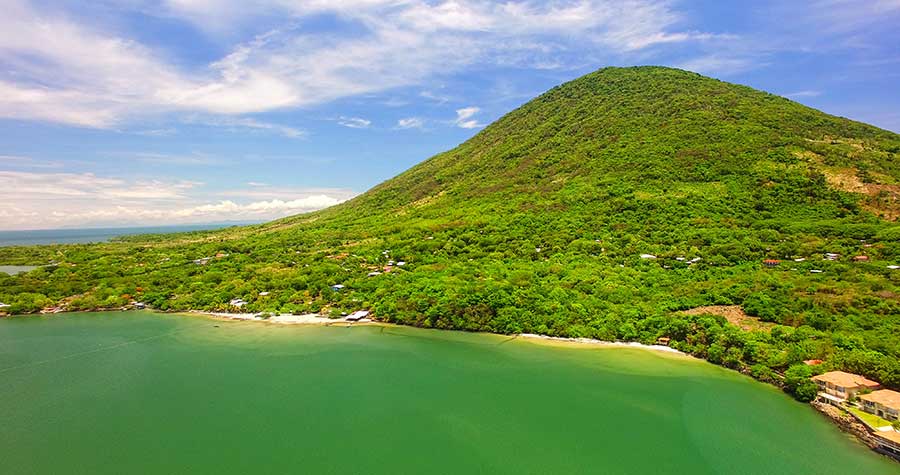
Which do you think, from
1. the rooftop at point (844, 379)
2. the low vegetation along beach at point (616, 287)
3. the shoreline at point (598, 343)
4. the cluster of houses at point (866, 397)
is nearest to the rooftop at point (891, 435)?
the cluster of houses at point (866, 397)

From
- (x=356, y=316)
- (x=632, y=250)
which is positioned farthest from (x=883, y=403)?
(x=356, y=316)

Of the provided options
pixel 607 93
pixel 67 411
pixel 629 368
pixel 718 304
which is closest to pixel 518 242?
pixel 718 304

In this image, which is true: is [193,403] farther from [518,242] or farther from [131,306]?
[518,242]

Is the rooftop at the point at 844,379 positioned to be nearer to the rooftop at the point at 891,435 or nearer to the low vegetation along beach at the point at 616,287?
the low vegetation along beach at the point at 616,287

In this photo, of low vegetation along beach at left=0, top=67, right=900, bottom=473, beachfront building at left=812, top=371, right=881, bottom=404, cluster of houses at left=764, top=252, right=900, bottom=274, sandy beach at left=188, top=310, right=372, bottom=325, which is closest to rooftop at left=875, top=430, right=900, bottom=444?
low vegetation along beach at left=0, top=67, right=900, bottom=473

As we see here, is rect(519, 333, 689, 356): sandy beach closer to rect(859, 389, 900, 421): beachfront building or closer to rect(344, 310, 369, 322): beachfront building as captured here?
rect(859, 389, 900, 421): beachfront building

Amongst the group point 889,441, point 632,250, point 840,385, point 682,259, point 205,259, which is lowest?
point 889,441

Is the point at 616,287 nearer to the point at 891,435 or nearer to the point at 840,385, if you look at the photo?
the point at 840,385
